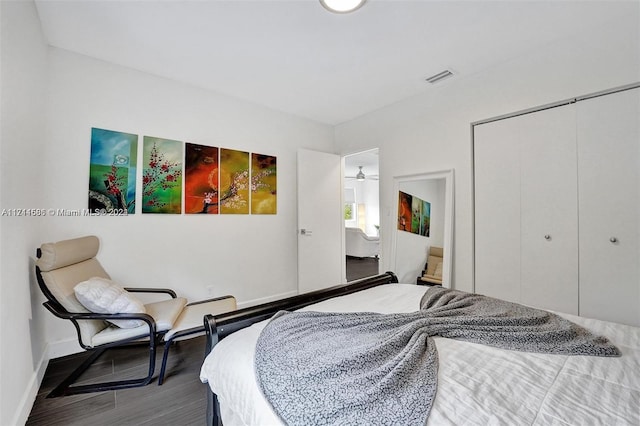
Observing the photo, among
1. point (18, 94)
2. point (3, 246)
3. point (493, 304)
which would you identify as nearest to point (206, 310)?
point (3, 246)

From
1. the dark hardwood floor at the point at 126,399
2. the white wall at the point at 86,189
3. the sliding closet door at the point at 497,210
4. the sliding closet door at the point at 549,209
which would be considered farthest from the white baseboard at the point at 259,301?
the sliding closet door at the point at 549,209

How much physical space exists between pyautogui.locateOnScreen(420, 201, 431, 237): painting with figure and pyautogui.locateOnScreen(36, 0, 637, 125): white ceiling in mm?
1387

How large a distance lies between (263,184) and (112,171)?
1582mm

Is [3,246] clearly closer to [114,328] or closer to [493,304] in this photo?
[114,328]

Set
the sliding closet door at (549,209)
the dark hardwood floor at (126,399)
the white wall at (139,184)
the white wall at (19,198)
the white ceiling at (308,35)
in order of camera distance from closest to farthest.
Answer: the white wall at (19,198) → the dark hardwood floor at (126,399) → the white ceiling at (308,35) → the sliding closet door at (549,209) → the white wall at (139,184)

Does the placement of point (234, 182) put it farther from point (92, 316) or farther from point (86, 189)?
point (92, 316)

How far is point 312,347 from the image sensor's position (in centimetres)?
107

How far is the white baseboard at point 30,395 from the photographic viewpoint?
1.45 metres

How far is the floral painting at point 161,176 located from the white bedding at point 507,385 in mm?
2011

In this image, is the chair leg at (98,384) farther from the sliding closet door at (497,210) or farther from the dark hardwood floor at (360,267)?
the dark hardwood floor at (360,267)

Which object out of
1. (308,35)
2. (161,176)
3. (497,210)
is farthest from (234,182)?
(497,210)

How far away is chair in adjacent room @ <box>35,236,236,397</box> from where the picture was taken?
1.78 metres

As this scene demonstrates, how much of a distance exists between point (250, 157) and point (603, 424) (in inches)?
135

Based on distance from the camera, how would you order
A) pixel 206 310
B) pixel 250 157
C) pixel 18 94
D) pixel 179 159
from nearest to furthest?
pixel 18 94
pixel 206 310
pixel 179 159
pixel 250 157
